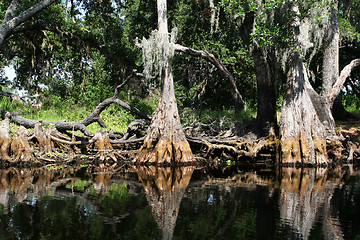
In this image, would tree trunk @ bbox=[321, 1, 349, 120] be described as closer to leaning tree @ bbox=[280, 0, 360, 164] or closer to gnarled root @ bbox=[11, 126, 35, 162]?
leaning tree @ bbox=[280, 0, 360, 164]

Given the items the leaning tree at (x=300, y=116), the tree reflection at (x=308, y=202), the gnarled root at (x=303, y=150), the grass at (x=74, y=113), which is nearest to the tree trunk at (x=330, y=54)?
the leaning tree at (x=300, y=116)

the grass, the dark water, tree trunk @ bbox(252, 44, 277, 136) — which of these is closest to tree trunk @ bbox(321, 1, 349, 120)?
tree trunk @ bbox(252, 44, 277, 136)

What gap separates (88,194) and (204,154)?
711 cm

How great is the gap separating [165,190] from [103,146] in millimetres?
5717

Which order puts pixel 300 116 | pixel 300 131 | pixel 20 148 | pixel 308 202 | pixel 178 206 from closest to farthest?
pixel 178 206 → pixel 308 202 → pixel 20 148 → pixel 300 131 → pixel 300 116

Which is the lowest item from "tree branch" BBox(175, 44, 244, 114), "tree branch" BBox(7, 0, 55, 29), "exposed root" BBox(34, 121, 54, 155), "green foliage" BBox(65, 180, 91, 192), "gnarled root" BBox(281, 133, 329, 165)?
"green foliage" BBox(65, 180, 91, 192)

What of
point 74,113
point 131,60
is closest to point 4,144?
point 74,113

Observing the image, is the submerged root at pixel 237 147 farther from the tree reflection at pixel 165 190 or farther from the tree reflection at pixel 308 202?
the tree reflection at pixel 308 202

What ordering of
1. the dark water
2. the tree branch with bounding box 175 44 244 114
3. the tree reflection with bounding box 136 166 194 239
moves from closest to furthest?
the dark water < the tree reflection with bounding box 136 166 194 239 < the tree branch with bounding box 175 44 244 114

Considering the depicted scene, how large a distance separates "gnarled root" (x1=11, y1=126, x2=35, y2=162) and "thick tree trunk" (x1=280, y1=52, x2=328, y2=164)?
28.0ft

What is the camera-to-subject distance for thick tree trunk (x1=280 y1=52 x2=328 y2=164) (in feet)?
37.2

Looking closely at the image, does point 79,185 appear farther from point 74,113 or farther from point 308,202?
point 74,113

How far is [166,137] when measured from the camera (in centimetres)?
1103

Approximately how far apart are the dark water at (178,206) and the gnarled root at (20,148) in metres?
1.73
